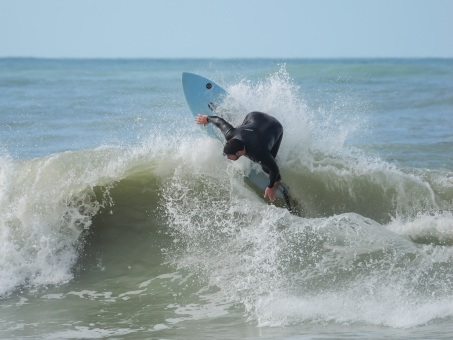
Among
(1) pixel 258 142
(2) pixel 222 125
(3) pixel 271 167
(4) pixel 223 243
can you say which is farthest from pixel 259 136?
(4) pixel 223 243

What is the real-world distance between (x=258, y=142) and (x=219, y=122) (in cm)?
69

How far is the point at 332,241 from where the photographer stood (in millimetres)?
7289

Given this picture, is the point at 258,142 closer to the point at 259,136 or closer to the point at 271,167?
the point at 259,136

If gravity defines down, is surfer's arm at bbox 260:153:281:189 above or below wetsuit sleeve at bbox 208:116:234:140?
below

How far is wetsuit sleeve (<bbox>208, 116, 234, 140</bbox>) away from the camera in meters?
8.10

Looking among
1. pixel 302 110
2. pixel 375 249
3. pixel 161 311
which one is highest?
pixel 302 110

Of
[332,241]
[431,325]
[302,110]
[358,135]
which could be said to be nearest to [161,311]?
[332,241]

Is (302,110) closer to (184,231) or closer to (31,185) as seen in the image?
(184,231)

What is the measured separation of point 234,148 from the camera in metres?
7.54

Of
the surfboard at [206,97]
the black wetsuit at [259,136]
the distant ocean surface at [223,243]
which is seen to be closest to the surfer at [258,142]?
the black wetsuit at [259,136]

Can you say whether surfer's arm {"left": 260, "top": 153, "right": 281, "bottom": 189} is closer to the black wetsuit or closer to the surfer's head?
the black wetsuit

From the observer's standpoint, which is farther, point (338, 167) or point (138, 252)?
point (338, 167)

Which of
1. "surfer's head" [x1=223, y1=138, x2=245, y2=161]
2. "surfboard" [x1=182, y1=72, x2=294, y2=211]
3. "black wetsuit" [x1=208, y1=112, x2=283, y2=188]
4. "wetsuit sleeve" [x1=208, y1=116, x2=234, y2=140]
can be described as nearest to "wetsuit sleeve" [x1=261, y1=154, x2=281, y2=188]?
"black wetsuit" [x1=208, y1=112, x2=283, y2=188]

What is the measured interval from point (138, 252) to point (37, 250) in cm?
98
